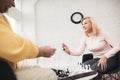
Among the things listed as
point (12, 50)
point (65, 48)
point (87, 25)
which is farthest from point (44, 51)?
point (65, 48)

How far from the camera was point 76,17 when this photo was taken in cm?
452

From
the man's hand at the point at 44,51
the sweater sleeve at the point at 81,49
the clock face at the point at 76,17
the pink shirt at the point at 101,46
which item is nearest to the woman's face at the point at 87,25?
the pink shirt at the point at 101,46

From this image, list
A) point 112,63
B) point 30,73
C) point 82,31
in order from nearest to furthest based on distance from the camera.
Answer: point 30,73, point 112,63, point 82,31

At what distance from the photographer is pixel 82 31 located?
441 cm

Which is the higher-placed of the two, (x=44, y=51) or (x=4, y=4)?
(x=4, y=4)

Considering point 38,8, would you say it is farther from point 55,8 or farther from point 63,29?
point 63,29

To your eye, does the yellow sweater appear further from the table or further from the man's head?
the table

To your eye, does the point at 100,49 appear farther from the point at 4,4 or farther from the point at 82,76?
the point at 4,4

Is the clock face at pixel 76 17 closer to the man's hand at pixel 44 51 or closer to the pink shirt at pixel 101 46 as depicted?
the pink shirt at pixel 101 46

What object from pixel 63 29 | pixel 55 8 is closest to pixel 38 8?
pixel 55 8

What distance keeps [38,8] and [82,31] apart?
101 centimetres

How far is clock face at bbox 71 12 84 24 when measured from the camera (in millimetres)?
4484

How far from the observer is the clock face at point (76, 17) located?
4484 mm

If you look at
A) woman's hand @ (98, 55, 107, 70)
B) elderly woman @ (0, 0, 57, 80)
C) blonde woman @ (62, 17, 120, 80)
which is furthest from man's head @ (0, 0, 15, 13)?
woman's hand @ (98, 55, 107, 70)
